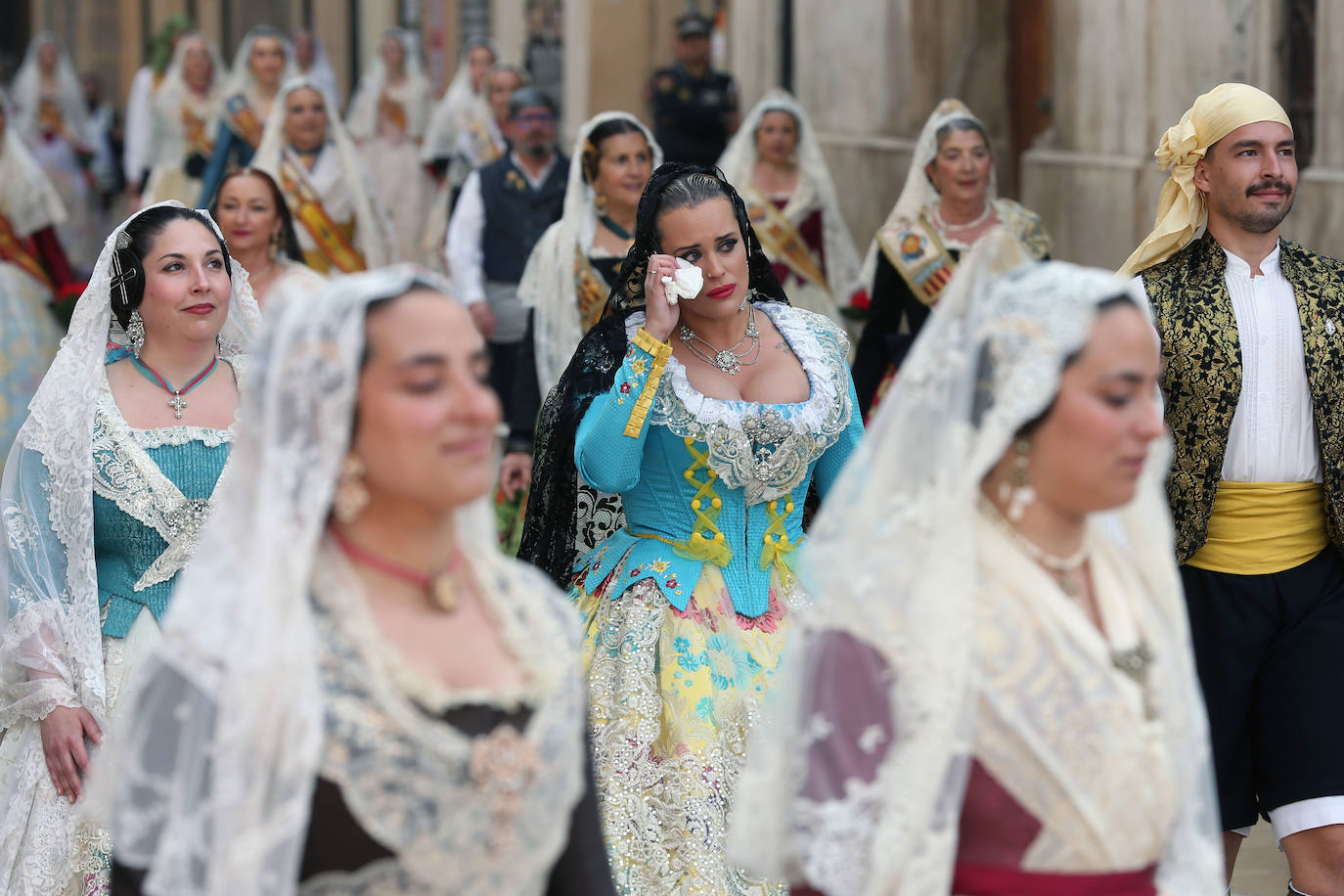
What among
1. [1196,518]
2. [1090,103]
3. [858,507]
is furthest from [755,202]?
[858,507]

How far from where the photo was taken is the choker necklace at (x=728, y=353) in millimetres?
4613

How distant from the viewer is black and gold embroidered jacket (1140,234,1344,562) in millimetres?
4512

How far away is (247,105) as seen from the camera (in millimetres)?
11047

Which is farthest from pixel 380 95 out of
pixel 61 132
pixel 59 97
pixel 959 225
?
pixel 959 225

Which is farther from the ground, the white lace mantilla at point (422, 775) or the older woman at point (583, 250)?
the older woman at point (583, 250)

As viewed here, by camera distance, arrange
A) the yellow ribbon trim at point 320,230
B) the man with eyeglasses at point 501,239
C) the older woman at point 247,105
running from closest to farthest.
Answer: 1. the man with eyeglasses at point 501,239
2. the yellow ribbon trim at point 320,230
3. the older woman at point 247,105

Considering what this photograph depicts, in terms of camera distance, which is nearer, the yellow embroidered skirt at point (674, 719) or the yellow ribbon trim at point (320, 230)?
the yellow embroidered skirt at point (674, 719)

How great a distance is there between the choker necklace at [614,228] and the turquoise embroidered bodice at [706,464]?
7.84 ft

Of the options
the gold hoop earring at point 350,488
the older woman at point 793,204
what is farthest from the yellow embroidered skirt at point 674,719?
the older woman at point 793,204

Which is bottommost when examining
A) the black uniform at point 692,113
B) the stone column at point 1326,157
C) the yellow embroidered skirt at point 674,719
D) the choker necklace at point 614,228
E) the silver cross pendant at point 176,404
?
the yellow embroidered skirt at point 674,719

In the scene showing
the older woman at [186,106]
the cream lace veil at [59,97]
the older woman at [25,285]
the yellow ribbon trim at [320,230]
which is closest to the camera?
the yellow ribbon trim at [320,230]

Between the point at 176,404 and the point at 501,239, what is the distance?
14.1 ft

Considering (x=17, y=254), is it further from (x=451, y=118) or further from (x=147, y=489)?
(x=147, y=489)

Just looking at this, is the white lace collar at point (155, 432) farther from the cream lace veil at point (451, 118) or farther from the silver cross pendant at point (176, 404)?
the cream lace veil at point (451, 118)
